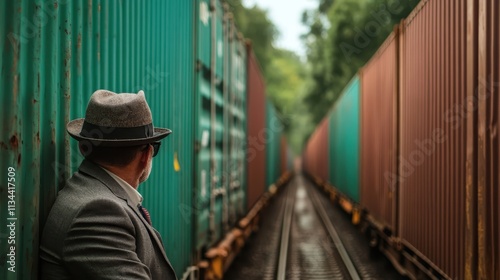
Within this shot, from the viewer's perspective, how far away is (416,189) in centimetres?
571

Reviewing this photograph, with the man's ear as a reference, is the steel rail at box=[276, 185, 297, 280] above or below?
below

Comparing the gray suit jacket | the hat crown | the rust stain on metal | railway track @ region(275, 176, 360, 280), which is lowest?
railway track @ region(275, 176, 360, 280)

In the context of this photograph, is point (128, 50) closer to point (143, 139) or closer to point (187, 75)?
point (143, 139)

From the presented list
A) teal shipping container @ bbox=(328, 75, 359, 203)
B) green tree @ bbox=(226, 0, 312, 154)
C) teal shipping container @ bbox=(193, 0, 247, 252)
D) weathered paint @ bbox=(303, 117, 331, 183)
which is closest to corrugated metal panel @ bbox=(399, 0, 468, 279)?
teal shipping container @ bbox=(193, 0, 247, 252)

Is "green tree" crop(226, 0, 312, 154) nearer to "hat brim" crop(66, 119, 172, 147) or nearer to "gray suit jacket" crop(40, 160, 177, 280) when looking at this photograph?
"hat brim" crop(66, 119, 172, 147)

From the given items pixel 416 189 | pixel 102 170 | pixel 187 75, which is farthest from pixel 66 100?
pixel 416 189

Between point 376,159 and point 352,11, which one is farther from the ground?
point 352,11

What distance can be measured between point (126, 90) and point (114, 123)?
106 cm

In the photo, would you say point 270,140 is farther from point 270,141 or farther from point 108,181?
point 108,181

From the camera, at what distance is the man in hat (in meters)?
1.88

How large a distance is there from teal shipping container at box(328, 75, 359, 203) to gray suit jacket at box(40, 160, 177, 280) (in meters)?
9.36

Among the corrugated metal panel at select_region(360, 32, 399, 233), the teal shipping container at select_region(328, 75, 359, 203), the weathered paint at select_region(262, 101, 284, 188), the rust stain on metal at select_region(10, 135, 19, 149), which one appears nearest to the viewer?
the rust stain on metal at select_region(10, 135, 19, 149)

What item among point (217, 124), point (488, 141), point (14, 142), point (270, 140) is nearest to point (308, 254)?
point (217, 124)

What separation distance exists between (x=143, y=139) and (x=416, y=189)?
415 cm
